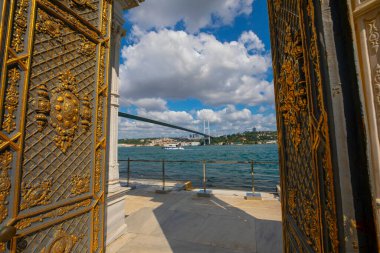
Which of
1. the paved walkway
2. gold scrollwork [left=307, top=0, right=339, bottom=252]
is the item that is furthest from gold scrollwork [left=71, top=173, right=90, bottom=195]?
gold scrollwork [left=307, top=0, right=339, bottom=252]

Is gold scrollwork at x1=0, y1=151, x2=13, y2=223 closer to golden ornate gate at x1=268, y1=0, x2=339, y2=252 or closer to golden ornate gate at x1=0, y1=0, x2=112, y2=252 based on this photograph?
golden ornate gate at x1=0, y1=0, x2=112, y2=252

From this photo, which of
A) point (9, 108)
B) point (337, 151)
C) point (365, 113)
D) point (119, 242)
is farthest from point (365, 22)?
point (119, 242)

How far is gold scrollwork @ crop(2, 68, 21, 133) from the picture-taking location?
163 centimetres

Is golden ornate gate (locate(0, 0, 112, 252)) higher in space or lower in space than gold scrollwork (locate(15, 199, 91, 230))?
higher

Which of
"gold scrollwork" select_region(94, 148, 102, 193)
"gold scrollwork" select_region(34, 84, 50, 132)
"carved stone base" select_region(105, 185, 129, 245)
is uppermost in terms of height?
"gold scrollwork" select_region(34, 84, 50, 132)

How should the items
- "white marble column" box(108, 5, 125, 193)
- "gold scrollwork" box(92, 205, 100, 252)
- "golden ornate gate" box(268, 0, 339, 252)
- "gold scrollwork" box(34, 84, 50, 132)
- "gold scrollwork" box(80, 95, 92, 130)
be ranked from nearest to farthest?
1. "golden ornate gate" box(268, 0, 339, 252)
2. "gold scrollwork" box(34, 84, 50, 132)
3. "gold scrollwork" box(80, 95, 92, 130)
4. "gold scrollwork" box(92, 205, 100, 252)
5. "white marble column" box(108, 5, 125, 193)

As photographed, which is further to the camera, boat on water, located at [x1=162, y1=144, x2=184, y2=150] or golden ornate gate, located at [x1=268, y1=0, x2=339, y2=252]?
boat on water, located at [x1=162, y1=144, x2=184, y2=150]

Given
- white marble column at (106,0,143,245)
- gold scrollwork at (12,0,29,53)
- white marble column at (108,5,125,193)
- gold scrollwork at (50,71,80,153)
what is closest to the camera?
gold scrollwork at (12,0,29,53)

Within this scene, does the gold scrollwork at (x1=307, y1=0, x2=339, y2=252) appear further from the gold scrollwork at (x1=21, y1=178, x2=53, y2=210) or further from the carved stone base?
the carved stone base

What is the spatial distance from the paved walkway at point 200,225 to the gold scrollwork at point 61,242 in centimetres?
108

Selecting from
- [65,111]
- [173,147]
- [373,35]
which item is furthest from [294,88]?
[173,147]

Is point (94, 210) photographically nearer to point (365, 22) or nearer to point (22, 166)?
point (22, 166)

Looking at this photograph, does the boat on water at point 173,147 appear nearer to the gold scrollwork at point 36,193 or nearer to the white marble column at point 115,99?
the white marble column at point 115,99

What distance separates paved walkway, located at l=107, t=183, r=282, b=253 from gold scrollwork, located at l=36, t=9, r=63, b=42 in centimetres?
309
